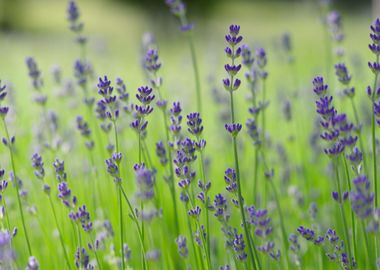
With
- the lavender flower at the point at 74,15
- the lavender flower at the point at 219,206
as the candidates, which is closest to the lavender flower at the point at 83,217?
the lavender flower at the point at 219,206

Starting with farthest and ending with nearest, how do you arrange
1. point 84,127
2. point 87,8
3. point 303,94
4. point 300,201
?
point 87,8 → point 303,94 → point 300,201 → point 84,127

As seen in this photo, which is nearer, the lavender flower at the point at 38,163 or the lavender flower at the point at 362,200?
the lavender flower at the point at 362,200

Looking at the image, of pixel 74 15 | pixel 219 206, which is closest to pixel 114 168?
pixel 219 206

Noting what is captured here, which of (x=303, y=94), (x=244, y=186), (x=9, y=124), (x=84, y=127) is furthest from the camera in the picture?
(x=303, y=94)

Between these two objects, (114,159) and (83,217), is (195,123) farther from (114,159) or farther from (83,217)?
(83,217)

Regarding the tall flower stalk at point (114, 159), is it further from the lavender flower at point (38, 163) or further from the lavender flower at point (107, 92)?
the lavender flower at point (38, 163)

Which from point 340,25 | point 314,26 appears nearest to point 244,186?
point 340,25

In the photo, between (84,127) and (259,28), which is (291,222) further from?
(259,28)

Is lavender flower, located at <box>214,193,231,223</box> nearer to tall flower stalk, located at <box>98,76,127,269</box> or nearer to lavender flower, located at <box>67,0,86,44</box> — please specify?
tall flower stalk, located at <box>98,76,127,269</box>
